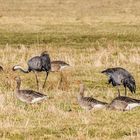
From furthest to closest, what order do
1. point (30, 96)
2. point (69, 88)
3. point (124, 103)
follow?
point (69, 88) → point (30, 96) → point (124, 103)

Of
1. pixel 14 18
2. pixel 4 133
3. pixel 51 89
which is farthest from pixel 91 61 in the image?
pixel 14 18

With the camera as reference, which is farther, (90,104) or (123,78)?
(123,78)

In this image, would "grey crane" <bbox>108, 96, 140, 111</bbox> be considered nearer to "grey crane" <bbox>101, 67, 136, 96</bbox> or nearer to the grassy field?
the grassy field

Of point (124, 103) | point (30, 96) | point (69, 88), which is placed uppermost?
point (69, 88)

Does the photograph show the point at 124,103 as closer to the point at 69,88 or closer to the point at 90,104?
the point at 90,104

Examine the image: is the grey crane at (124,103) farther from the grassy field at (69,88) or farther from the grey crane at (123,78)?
the grey crane at (123,78)

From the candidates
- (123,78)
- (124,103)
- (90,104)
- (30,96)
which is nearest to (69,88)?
(123,78)

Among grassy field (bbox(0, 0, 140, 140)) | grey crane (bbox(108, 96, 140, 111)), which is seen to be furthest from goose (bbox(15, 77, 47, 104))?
grey crane (bbox(108, 96, 140, 111))

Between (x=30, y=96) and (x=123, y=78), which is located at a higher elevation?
(x=123, y=78)

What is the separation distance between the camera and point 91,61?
26.4 meters

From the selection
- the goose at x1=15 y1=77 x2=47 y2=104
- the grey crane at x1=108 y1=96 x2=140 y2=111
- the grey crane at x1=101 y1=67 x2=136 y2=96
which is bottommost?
the grey crane at x1=108 y1=96 x2=140 y2=111

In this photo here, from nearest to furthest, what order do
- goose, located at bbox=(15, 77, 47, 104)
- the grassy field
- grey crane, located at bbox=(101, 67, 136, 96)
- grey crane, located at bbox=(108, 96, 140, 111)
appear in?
the grassy field < grey crane, located at bbox=(108, 96, 140, 111) < goose, located at bbox=(15, 77, 47, 104) < grey crane, located at bbox=(101, 67, 136, 96)

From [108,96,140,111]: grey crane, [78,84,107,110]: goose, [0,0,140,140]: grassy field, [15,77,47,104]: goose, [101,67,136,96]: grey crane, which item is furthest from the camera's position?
[101,67,136,96]: grey crane

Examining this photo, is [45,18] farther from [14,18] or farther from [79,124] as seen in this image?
[79,124]
